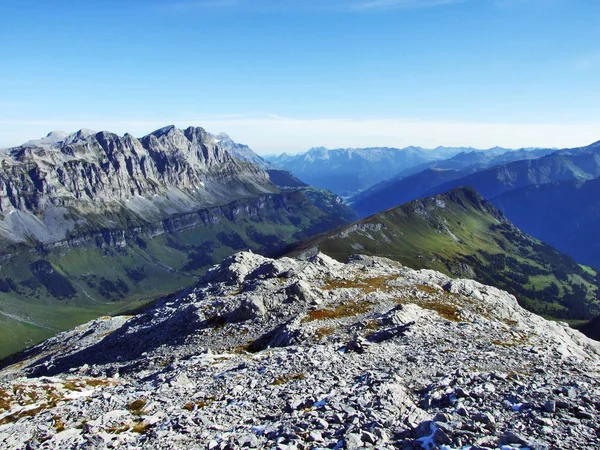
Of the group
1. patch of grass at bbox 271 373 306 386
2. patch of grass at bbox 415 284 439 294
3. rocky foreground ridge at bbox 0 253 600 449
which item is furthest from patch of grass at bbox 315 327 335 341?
patch of grass at bbox 415 284 439 294

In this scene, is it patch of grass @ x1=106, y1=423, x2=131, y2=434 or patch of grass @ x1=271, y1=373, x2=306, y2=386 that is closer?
patch of grass @ x1=106, y1=423, x2=131, y2=434

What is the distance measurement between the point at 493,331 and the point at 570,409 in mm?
26316

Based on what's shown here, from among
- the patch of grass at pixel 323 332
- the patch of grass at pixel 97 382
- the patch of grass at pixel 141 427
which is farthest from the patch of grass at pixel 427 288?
the patch of grass at pixel 141 427

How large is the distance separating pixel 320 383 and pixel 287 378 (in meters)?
3.52

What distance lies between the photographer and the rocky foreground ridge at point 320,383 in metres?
23.2

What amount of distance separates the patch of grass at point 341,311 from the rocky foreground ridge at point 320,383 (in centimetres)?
28

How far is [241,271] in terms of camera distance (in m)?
80.4

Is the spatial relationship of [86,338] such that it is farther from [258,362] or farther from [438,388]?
[438,388]

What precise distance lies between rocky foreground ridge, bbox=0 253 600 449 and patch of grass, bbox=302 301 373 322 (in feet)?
0.93

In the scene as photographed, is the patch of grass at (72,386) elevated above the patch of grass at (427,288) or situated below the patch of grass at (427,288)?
above

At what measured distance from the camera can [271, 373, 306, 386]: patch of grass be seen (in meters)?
34.2

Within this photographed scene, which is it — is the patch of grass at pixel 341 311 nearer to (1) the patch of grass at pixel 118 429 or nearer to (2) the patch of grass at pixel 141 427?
(2) the patch of grass at pixel 141 427

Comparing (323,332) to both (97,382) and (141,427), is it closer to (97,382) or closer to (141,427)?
(97,382)

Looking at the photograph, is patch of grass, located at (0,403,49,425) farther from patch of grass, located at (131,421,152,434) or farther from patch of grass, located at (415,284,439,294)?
patch of grass, located at (415,284,439,294)
